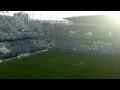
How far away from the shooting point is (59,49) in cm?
3338

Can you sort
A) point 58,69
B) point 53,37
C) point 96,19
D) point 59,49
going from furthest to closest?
point 96,19, point 53,37, point 59,49, point 58,69

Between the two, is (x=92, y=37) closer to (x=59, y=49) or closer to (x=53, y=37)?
(x=53, y=37)

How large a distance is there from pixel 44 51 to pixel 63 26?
10381mm

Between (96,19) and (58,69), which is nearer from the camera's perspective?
(58,69)

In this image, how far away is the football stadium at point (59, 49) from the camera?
18.8m

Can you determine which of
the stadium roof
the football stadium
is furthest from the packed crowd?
the stadium roof

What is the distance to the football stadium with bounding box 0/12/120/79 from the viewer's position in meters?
18.8

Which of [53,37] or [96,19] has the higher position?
[96,19]

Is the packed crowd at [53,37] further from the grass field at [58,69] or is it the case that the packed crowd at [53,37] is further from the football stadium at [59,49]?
the grass field at [58,69]

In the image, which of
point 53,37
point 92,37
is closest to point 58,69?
point 53,37
